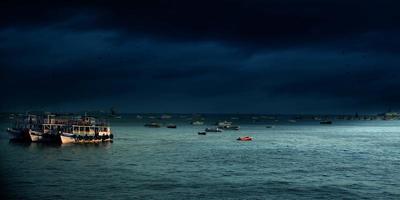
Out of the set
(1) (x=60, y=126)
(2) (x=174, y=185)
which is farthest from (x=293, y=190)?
(1) (x=60, y=126)

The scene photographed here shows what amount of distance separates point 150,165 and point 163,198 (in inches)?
1056

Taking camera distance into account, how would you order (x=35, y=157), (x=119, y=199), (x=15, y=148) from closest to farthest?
(x=119, y=199)
(x=35, y=157)
(x=15, y=148)

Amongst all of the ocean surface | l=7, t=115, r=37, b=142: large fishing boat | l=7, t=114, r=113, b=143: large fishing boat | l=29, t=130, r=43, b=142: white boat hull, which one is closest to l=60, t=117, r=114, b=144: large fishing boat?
l=7, t=114, r=113, b=143: large fishing boat

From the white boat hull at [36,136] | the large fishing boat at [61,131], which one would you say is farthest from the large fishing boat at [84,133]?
the white boat hull at [36,136]

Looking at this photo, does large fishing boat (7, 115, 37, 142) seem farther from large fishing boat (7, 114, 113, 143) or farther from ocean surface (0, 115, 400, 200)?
ocean surface (0, 115, 400, 200)

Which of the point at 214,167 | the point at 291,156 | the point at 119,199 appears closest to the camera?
the point at 119,199

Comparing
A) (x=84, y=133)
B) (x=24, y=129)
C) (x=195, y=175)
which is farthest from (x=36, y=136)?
(x=195, y=175)

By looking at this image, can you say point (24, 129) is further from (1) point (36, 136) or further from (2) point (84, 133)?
(2) point (84, 133)

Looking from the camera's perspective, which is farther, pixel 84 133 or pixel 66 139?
pixel 84 133

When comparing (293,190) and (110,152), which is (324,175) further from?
(110,152)

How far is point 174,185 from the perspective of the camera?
53594 millimetres

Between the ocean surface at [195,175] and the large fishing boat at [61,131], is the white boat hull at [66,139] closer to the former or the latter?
the large fishing boat at [61,131]

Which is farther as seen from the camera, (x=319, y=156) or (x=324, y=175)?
(x=319, y=156)

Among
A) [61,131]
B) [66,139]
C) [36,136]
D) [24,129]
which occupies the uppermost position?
[24,129]
